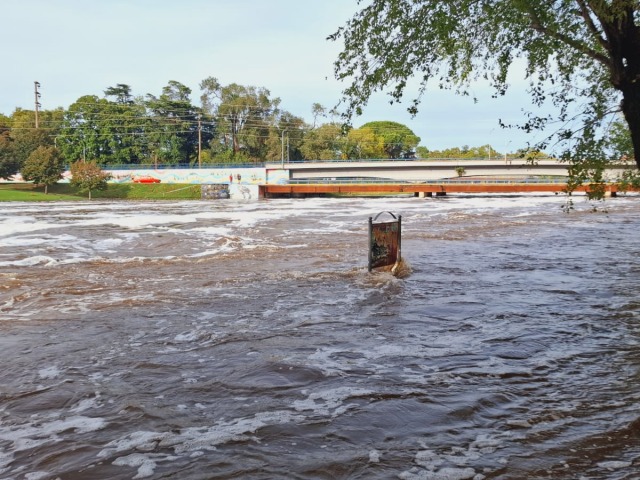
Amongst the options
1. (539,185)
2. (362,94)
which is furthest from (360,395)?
(539,185)

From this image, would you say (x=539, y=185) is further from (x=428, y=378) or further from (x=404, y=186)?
(x=428, y=378)

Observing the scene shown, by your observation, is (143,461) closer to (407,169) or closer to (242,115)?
(407,169)

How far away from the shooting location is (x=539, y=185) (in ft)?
235

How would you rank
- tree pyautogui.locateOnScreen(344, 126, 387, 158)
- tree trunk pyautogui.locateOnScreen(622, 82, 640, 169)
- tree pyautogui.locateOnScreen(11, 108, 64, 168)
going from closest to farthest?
tree trunk pyautogui.locateOnScreen(622, 82, 640, 169) < tree pyautogui.locateOnScreen(11, 108, 64, 168) < tree pyautogui.locateOnScreen(344, 126, 387, 158)

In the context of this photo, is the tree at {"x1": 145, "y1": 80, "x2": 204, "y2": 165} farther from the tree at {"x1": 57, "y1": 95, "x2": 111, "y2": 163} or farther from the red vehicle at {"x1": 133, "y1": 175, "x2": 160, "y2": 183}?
the red vehicle at {"x1": 133, "y1": 175, "x2": 160, "y2": 183}

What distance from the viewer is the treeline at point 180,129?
106812 millimetres

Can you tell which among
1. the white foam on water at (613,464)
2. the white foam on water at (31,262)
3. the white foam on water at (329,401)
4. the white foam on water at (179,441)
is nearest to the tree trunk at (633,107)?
the white foam on water at (613,464)

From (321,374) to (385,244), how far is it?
7.83 meters

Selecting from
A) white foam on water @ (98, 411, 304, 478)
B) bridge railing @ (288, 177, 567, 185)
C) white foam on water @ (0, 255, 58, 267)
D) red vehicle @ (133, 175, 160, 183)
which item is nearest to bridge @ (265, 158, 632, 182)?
bridge railing @ (288, 177, 567, 185)

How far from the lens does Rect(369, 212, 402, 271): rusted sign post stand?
13.2 meters

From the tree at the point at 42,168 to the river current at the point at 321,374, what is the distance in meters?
73.2

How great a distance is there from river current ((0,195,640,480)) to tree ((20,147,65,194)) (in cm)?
7322

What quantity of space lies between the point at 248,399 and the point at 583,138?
603 centimetres

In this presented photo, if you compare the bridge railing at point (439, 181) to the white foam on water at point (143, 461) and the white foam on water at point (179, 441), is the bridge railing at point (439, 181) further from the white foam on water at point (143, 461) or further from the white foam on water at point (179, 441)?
the white foam on water at point (143, 461)
